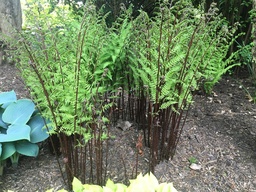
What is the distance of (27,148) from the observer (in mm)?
2250

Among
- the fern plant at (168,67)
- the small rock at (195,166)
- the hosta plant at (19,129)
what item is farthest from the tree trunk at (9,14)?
the small rock at (195,166)

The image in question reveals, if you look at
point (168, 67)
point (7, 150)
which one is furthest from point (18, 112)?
point (168, 67)

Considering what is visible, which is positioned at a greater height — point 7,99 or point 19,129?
point 7,99

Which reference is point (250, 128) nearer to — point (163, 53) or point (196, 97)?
point (196, 97)

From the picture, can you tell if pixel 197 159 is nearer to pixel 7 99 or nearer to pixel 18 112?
pixel 18 112

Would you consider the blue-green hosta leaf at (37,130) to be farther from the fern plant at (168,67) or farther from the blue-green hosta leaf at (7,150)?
the fern plant at (168,67)

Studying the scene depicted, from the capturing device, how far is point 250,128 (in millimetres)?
2855

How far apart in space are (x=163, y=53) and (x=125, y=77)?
0.73 meters

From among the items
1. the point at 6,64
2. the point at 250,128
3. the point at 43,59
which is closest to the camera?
the point at 43,59

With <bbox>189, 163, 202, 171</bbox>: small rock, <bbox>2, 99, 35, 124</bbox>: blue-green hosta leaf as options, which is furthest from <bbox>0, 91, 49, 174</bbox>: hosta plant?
<bbox>189, 163, 202, 171</bbox>: small rock

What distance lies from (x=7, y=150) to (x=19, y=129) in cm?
17

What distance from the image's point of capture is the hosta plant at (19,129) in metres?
2.14

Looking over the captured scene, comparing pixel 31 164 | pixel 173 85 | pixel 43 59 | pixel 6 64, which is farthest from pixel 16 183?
pixel 6 64

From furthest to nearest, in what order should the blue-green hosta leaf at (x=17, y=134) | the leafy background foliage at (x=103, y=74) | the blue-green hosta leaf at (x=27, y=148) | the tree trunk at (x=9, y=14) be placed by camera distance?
the tree trunk at (x=9, y=14), the blue-green hosta leaf at (x=27, y=148), the blue-green hosta leaf at (x=17, y=134), the leafy background foliage at (x=103, y=74)
